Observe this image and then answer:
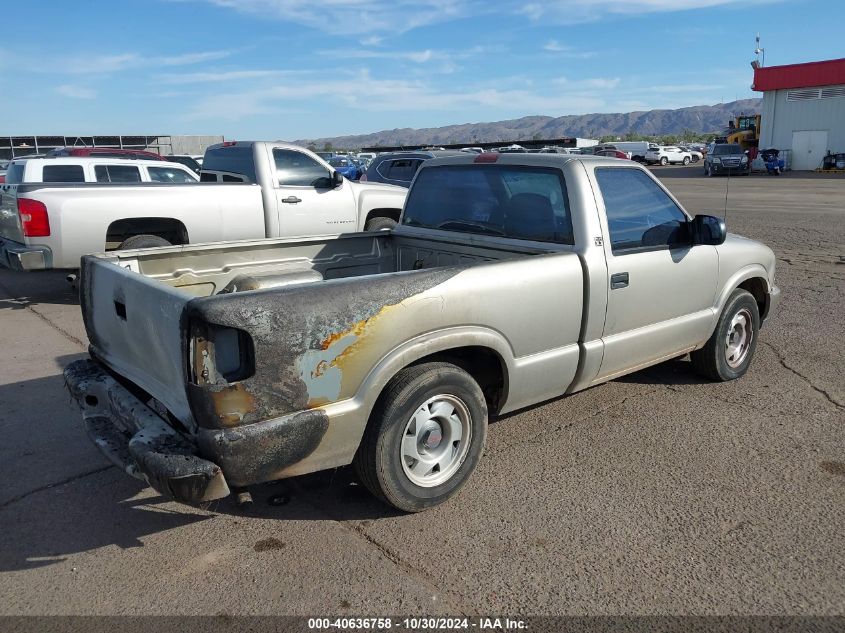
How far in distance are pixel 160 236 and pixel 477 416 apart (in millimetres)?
6180

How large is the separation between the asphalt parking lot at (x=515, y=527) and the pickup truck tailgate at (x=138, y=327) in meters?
0.74

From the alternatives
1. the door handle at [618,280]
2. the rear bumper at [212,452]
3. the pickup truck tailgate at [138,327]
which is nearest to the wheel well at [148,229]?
the pickup truck tailgate at [138,327]

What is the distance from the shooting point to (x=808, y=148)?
41812mm

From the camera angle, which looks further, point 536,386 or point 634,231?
point 634,231

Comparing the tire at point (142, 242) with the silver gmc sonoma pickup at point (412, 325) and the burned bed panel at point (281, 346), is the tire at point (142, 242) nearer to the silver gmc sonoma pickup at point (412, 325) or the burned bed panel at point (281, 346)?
the silver gmc sonoma pickup at point (412, 325)

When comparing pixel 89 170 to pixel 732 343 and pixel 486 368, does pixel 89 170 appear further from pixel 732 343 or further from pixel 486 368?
pixel 732 343

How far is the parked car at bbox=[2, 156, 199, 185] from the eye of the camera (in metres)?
10.6

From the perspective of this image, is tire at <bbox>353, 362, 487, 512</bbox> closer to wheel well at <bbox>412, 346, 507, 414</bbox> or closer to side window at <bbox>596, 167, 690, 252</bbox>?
wheel well at <bbox>412, 346, 507, 414</bbox>

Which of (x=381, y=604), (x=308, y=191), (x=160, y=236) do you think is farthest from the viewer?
(x=308, y=191)

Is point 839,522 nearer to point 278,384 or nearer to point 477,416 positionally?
point 477,416

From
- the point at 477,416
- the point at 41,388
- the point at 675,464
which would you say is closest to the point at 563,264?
the point at 477,416

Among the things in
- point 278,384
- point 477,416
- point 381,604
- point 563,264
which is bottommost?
point 381,604

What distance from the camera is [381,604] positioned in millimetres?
2885

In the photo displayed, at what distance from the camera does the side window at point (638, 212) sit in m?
4.34
